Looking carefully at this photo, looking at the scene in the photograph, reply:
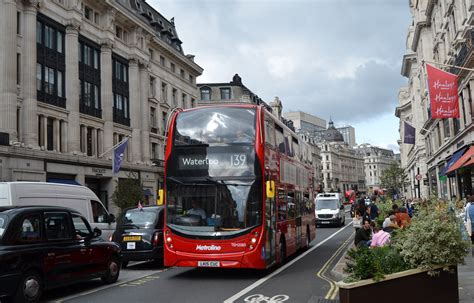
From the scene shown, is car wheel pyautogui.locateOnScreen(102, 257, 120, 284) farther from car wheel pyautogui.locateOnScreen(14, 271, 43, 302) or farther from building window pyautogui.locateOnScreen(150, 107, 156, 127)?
building window pyautogui.locateOnScreen(150, 107, 156, 127)

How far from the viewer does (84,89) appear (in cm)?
3716

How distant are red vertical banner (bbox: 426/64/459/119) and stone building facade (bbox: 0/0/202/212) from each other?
22.6 meters

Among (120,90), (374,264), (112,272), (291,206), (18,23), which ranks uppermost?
(18,23)

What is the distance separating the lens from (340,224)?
3603 cm

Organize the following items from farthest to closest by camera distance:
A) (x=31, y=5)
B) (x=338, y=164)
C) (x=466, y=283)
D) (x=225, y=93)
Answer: (x=338, y=164) < (x=225, y=93) < (x=31, y=5) < (x=466, y=283)

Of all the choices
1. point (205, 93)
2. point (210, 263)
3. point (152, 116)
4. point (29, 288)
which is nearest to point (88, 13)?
point (152, 116)

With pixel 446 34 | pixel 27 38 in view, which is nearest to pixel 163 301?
pixel 27 38

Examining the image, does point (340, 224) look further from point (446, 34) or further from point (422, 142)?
point (422, 142)

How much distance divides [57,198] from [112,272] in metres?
4.51

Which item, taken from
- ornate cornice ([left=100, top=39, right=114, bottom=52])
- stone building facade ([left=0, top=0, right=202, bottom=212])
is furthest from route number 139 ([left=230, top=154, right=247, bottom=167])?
ornate cornice ([left=100, top=39, right=114, bottom=52])

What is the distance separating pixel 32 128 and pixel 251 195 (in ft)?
75.2

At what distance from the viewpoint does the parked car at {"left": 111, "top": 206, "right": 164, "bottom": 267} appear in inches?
559

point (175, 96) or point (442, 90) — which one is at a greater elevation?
point (175, 96)

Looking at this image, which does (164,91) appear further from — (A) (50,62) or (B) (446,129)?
(B) (446,129)
